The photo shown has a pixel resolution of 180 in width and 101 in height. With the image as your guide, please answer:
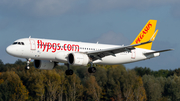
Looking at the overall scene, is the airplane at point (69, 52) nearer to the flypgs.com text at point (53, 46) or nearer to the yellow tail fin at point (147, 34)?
the flypgs.com text at point (53, 46)

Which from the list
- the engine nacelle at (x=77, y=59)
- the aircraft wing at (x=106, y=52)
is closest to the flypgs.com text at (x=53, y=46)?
the engine nacelle at (x=77, y=59)

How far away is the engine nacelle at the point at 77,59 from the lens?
4225 centimetres

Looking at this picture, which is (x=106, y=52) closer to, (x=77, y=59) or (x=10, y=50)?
(x=77, y=59)

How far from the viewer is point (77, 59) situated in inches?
1667

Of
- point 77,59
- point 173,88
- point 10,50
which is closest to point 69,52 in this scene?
point 77,59

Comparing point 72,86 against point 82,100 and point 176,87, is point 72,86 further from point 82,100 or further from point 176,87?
point 176,87

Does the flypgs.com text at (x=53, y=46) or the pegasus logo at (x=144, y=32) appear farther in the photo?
the pegasus logo at (x=144, y=32)

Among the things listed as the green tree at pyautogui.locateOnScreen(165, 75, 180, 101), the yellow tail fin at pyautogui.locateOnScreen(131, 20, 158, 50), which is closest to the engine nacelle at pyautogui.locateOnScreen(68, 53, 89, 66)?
the yellow tail fin at pyautogui.locateOnScreen(131, 20, 158, 50)

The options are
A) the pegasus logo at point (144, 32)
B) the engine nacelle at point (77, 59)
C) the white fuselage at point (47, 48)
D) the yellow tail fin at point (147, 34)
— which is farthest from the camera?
the pegasus logo at point (144, 32)

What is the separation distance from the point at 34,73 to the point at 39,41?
2073 inches

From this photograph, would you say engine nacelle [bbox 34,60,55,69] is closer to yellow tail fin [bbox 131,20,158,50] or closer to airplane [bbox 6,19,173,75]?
airplane [bbox 6,19,173,75]

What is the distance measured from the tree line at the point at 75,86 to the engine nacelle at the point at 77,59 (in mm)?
45094

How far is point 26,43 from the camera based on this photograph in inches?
1622

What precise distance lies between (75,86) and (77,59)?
53.5 m
